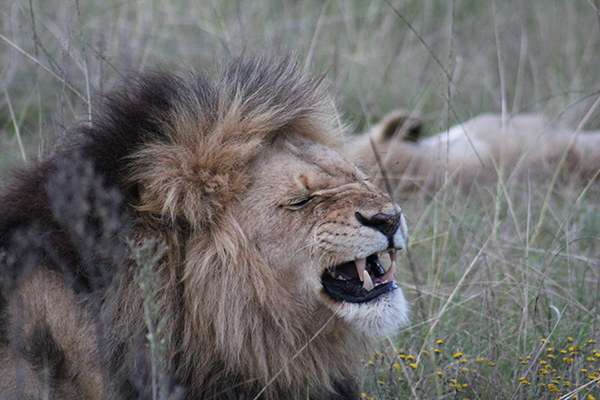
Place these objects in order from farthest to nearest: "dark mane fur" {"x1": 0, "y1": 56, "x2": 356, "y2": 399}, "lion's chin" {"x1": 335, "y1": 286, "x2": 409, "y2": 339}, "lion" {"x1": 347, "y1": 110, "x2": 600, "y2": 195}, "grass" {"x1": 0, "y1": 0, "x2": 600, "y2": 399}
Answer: "lion" {"x1": 347, "y1": 110, "x2": 600, "y2": 195}
"grass" {"x1": 0, "y1": 0, "x2": 600, "y2": 399}
"lion's chin" {"x1": 335, "y1": 286, "x2": 409, "y2": 339}
"dark mane fur" {"x1": 0, "y1": 56, "x2": 356, "y2": 399}

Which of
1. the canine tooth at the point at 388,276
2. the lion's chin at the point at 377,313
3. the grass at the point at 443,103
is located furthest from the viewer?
the grass at the point at 443,103

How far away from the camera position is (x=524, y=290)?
330 cm

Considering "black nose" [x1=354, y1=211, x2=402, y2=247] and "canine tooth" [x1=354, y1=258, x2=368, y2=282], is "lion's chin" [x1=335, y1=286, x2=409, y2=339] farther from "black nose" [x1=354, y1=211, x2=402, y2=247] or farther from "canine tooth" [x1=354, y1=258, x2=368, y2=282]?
"black nose" [x1=354, y1=211, x2=402, y2=247]

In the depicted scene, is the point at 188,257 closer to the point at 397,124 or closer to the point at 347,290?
the point at 347,290

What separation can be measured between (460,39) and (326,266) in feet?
20.2

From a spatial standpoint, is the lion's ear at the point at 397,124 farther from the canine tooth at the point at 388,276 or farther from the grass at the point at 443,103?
the canine tooth at the point at 388,276

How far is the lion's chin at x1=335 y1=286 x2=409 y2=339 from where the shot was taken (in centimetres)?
238

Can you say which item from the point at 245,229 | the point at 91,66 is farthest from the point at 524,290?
the point at 91,66

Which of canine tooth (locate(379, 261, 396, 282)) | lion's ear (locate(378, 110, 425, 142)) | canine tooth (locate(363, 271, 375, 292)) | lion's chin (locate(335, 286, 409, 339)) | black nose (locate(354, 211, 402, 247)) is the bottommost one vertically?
lion's chin (locate(335, 286, 409, 339))

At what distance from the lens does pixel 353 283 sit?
95.8 inches

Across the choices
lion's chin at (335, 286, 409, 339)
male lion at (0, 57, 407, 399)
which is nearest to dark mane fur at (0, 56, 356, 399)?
male lion at (0, 57, 407, 399)

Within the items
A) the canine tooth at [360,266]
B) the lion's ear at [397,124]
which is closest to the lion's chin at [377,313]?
the canine tooth at [360,266]

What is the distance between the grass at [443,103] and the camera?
3.12m

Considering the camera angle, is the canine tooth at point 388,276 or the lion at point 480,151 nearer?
the canine tooth at point 388,276
